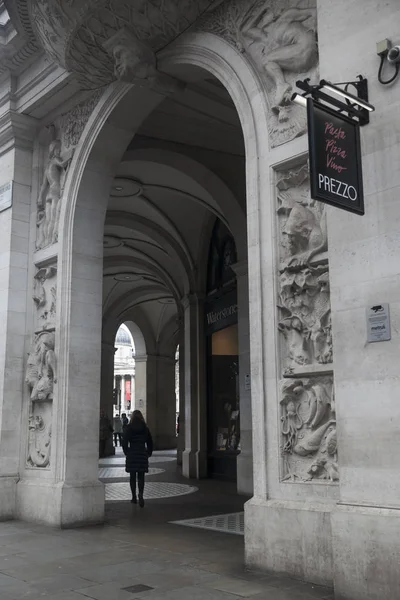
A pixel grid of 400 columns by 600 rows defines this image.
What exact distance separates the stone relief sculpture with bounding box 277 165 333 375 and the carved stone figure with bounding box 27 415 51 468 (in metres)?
5.44

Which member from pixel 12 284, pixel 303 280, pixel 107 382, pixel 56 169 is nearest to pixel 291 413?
pixel 303 280

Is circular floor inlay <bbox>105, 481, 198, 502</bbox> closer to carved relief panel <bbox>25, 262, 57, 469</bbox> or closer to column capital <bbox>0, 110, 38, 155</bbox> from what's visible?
carved relief panel <bbox>25, 262, 57, 469</bbox>

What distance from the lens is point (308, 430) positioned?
22.2 ft

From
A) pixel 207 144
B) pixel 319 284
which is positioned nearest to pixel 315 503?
pixel 319 284

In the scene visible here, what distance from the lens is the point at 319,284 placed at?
693 cm

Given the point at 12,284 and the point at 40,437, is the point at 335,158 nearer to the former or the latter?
the point at 40,437

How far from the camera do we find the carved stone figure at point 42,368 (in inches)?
428

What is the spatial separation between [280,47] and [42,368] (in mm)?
6463

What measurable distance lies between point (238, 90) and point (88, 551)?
240 inches

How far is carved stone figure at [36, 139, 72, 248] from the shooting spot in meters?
11.7

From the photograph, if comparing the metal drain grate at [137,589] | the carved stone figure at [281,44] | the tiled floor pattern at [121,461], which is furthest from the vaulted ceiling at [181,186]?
the metal drain grate at [137,589]

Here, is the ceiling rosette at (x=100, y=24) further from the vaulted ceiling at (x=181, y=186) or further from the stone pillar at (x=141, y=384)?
the stone pillar at (x=141, y=384)

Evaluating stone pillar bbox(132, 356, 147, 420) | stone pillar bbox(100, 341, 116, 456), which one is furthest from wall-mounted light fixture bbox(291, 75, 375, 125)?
stone pillar bbox(132, 356, 147, 420)

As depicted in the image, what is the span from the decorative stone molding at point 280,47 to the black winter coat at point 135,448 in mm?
6939
